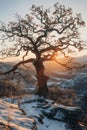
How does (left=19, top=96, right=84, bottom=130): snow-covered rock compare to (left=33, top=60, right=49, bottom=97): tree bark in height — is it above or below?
below

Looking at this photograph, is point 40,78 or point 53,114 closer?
point 53,114

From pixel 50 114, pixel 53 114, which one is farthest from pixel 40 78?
pixel 50 114

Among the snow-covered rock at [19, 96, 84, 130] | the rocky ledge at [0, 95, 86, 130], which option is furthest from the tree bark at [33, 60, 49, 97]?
the snow-covered rock at [19, 96, 84, 130]

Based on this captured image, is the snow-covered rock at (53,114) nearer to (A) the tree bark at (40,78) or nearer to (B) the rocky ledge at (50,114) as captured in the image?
(B) the rocky ledge at (50,114)

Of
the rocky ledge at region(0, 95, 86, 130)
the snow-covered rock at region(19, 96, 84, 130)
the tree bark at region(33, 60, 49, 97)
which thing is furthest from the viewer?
the tree bark at region(33, 60, 49, 97)

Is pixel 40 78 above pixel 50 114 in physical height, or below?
above

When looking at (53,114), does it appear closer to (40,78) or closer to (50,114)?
(50,114)

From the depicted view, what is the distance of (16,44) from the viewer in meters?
30.1

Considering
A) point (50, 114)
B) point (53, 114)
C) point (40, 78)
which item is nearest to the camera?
point (50, 114)

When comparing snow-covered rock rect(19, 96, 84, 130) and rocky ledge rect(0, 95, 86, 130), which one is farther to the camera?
snow-covered rock rect(19, 96, 84, 130)

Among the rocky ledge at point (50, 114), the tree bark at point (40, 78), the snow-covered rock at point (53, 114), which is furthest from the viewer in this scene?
the tree bark at point (40, 78)

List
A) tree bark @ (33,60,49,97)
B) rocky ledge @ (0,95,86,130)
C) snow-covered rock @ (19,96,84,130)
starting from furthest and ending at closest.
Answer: tree bark @ (33,60,49,97) < snow-covered rock @ (19,96,84,130) < rocky ledge @ (0,95,86,130)

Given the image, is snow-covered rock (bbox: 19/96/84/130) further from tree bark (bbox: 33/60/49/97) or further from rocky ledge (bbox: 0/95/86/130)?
tree bark (bbox: 33/60/49/97)

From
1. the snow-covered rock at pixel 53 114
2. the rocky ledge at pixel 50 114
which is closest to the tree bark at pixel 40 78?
the rocky ledge at pixel 50 114
